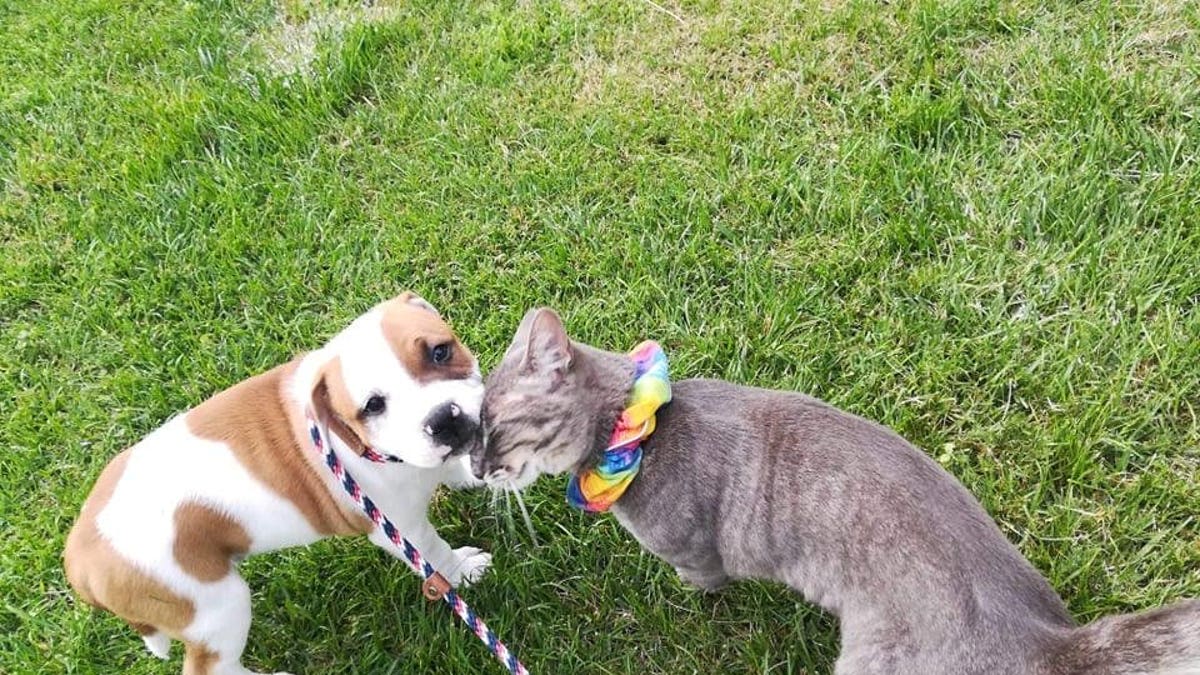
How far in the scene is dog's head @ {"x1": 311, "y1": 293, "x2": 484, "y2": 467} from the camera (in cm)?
279

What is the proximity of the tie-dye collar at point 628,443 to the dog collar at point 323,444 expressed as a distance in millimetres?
612

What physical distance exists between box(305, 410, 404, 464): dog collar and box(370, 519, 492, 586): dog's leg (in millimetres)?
360

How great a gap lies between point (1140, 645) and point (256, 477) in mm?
2486

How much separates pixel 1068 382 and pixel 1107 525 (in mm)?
528

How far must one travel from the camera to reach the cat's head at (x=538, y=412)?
2855 mm

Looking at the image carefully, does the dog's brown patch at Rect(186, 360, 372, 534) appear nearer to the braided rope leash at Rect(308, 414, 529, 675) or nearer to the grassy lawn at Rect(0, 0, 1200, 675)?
the braided rope leash at Rect(308, 414, 529, 675)

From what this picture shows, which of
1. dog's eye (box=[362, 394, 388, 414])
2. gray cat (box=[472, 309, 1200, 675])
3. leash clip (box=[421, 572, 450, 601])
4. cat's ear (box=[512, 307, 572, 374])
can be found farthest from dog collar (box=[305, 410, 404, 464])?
cat's ear (box=[512, 307, 572, 374])

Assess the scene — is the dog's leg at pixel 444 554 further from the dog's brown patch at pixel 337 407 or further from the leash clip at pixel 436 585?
the dog's brown patch at pixel 337 407

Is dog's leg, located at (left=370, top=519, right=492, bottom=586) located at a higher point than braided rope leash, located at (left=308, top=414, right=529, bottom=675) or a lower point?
lower

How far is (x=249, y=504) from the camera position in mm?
2971

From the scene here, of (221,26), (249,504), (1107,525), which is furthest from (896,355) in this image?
(221,26)

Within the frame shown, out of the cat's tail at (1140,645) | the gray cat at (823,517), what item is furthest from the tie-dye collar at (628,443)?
the cat's tail at (1140,645)

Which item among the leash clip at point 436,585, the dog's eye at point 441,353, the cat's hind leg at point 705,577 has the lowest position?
the cat's hind leg at point 705,577

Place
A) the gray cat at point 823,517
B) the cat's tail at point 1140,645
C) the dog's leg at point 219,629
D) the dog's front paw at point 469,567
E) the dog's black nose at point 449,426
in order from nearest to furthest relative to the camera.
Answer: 1. the cat's tail at point 1140,645
2. the gray cat at point 823,517
3. the dog's black nose at point 449,426
4. the dog's leg at point 219,629
5. the dog's front paw at point 469,567
